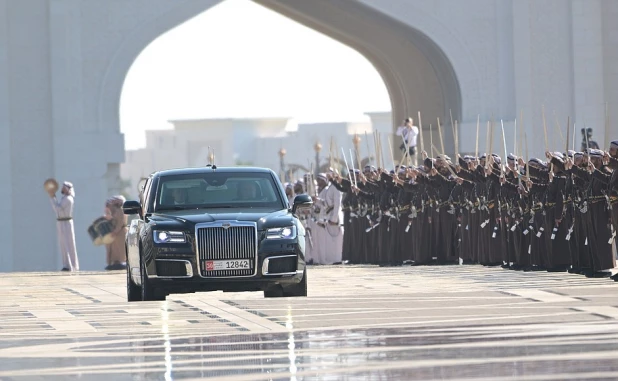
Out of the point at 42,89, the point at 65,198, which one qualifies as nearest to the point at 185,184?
the point at 65,198

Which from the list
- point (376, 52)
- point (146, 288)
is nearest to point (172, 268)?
point (146, 288)

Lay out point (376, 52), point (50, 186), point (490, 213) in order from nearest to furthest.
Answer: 1. point (490, 213)
2. point (50, 186)
3. point (376, 52)

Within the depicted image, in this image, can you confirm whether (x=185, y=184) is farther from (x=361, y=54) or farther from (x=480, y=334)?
(x=361, y=54)

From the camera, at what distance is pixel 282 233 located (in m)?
16.9

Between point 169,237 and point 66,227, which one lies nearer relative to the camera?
point 169,237

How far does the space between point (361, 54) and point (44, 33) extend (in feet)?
27.7

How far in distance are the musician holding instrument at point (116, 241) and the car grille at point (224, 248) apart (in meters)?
14.5

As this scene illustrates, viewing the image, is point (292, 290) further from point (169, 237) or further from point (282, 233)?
point (169, 237)

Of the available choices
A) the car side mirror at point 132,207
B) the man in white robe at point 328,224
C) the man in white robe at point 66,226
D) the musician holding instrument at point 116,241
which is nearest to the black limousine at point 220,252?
the car side mirror at point 132,207

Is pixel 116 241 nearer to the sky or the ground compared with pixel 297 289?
nearer to the sky

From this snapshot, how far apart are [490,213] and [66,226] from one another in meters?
11.2

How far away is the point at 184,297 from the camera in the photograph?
60.3 feet

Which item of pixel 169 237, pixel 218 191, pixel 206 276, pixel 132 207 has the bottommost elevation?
pixel 206 276

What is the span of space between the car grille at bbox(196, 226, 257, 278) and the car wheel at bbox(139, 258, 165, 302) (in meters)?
0.64
